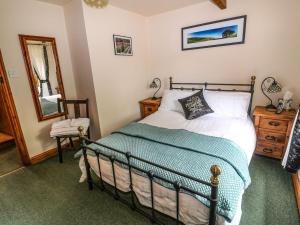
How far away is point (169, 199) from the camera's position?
1.35 metres

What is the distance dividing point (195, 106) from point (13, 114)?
2.53 metres

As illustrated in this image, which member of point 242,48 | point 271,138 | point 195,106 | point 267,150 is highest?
point 242,48

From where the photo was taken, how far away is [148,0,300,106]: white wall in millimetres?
2379

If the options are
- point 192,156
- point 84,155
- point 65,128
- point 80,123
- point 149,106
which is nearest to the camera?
point 192,156

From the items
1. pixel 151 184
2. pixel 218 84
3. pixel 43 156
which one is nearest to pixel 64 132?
pixel 43 156

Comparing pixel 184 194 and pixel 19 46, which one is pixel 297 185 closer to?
pixel 184 194

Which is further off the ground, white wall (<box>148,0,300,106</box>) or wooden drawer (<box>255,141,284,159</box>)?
white wall (<box>148,0,300,106</box>)

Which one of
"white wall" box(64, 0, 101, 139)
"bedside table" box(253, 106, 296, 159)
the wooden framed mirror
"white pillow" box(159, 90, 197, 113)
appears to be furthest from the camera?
"white pillow" box(159, 90, 197, 113)

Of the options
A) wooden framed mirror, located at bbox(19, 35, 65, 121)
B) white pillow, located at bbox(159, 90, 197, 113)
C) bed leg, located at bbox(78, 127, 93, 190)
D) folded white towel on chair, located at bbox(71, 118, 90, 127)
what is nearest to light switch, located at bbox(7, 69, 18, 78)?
wooden framed mirror, located at bbox(19, 35, 65, 121)

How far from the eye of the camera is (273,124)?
2357 millimetres

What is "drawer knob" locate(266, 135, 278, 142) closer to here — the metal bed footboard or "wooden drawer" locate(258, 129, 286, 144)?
"wooden drawer" locate(258, 129, 286, 144)

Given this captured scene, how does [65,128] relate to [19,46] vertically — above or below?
below

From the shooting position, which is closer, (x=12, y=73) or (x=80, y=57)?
(x=12, y=73)

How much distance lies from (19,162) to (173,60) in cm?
313
